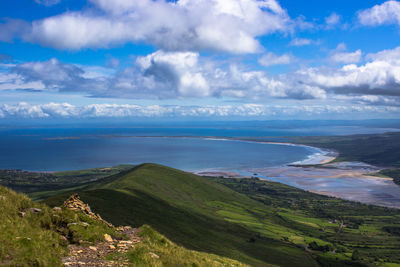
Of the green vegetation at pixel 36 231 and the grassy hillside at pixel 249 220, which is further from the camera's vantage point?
the grassy hillside at pixel 249 220

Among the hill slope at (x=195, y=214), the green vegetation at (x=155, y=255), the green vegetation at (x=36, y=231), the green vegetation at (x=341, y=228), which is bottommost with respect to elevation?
the green vegetation at (x=341, y=228)

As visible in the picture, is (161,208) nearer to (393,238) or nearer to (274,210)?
(274,210)

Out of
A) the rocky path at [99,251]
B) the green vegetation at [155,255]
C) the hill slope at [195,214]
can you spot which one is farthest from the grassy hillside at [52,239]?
the hill slope at [195,214]

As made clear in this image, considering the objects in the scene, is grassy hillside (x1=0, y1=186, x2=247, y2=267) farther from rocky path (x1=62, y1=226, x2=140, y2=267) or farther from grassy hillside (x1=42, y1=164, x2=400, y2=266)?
grassy hillside (x1=42, y1=164, x2=400, y2=266)

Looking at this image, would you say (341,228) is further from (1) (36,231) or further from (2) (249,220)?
(1) (36,231)

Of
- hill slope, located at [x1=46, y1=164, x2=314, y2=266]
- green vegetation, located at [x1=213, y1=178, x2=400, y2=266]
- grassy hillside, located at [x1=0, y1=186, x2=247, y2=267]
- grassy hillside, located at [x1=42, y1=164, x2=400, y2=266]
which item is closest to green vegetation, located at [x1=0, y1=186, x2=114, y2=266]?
grassy hillside, located at [x1=0, y1=186, x2=247, y2=267]

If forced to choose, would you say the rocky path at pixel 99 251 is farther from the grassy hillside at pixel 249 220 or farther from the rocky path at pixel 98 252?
the grassy hillside at pixel 249 220

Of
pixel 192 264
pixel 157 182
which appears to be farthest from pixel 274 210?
pixel 192 264
